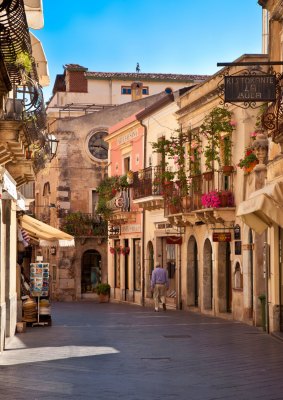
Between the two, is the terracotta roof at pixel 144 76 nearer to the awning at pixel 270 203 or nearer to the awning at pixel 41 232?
the awning at pixel 41 232

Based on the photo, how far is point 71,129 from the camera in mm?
50656

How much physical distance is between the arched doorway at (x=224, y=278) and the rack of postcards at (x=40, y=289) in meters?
6.90

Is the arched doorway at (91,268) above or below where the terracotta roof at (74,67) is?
below

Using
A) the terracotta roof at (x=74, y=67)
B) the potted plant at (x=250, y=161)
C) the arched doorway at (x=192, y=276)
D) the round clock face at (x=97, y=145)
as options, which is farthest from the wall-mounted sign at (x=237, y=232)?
the terracotta roof at (x=74, y=67)

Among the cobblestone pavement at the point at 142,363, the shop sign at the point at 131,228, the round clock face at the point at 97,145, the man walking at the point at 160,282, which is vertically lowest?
the cobblestone pavement at the point at 142,363

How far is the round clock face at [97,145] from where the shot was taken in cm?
5088

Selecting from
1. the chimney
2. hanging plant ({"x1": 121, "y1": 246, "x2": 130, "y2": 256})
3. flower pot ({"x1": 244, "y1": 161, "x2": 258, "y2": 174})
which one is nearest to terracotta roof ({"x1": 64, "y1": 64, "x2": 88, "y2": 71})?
the chimney

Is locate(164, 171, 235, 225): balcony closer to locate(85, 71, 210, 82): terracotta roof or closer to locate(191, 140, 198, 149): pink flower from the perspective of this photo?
locate(191, 140, 198, 149): pink flower

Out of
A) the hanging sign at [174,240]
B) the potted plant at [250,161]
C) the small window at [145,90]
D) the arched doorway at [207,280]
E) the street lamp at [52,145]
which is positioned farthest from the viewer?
the small window at [145,90]

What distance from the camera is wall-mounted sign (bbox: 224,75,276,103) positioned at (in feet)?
51.0

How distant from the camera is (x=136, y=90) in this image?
5872cm

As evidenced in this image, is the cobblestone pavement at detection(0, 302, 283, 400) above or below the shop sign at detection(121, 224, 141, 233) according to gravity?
below

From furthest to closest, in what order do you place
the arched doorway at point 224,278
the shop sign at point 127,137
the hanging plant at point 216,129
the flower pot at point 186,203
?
1. the shop sign at point 127,137
2. the flower pot at point 186,203
3. the arched doorway at point 224,278
4. the hanging plant at point 216,129

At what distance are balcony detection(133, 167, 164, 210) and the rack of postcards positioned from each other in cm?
1184
